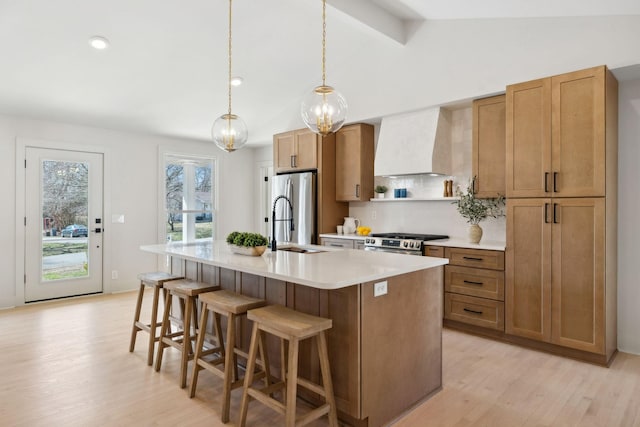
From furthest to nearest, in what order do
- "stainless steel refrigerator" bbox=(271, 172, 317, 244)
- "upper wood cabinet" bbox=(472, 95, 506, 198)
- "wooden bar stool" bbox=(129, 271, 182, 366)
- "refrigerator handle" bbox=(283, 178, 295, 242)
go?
"refrigerator handle" bbox=(283, 178, 295, 242), "stainless steel refrigerator" bbox=(271, 172, 317, 244), "upper wood cabinet" bbox=(472, 95, 506, 198), "wooden bar stool" bbox=(129, 271, 182, 366)

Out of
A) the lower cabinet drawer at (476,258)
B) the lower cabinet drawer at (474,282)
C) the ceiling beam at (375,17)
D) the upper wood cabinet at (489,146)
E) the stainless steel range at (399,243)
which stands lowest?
the lower cabinet drawer at (474,282)

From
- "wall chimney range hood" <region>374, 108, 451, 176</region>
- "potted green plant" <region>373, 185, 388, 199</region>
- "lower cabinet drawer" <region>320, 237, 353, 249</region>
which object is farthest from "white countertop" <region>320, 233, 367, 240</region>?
"wall chimney range hood" <region>374, 108, 451, 176</region>

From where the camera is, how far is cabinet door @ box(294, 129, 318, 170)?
524 cm

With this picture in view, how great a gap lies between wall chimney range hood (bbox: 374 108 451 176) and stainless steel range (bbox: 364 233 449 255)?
28.1 inches

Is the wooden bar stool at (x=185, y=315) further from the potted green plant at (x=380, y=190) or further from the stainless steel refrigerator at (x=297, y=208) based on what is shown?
the potted green plant at (x=380, y=190)

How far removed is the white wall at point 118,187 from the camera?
15.8 feet

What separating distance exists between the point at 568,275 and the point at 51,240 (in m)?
5.77

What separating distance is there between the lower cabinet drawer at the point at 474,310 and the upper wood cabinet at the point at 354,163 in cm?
172

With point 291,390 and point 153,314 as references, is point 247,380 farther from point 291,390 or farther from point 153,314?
point 153,314

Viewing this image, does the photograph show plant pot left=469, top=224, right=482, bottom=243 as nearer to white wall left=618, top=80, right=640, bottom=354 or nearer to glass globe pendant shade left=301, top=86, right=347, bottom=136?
white wall left=618, top=80, right=640, bottom=354

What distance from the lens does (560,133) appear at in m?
3.26

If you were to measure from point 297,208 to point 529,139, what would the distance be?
114 inches

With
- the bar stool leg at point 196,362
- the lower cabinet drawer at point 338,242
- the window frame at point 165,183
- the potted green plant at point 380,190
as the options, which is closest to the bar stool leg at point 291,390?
the bar stool leg at point 196,362

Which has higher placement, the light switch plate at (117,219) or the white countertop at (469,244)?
the light switch plate at (117,219)
